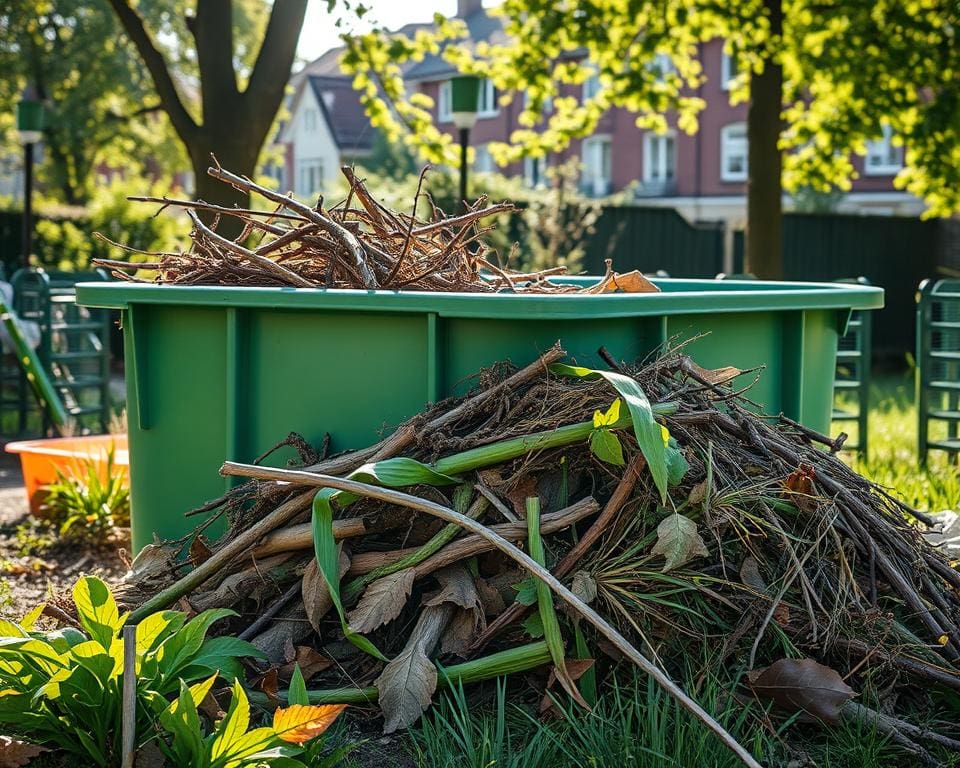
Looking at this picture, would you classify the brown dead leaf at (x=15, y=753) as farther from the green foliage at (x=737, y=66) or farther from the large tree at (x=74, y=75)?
the large tree at (x=74, y=75)

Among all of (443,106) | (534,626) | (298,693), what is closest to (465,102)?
(534,626)

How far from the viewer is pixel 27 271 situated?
9711 millimetres

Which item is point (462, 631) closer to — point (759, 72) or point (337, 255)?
point (337, 255)

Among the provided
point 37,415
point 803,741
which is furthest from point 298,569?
point 37,415

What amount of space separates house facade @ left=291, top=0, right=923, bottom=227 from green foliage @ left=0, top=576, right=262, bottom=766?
31182mm

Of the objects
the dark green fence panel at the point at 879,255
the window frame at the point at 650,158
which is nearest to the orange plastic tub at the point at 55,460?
the dark green fence panel at the point at 879,255

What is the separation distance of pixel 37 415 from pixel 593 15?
684 cm

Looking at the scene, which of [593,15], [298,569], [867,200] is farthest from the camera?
[867,200]

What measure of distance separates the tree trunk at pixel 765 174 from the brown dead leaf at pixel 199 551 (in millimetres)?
9083

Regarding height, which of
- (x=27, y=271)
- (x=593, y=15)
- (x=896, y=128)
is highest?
(x=593, y=15)

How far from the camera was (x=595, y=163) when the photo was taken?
141 ft

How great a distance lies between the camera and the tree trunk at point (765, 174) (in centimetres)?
1168

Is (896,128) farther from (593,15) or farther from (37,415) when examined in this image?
(37,415)

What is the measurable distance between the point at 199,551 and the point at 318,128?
51.2m
